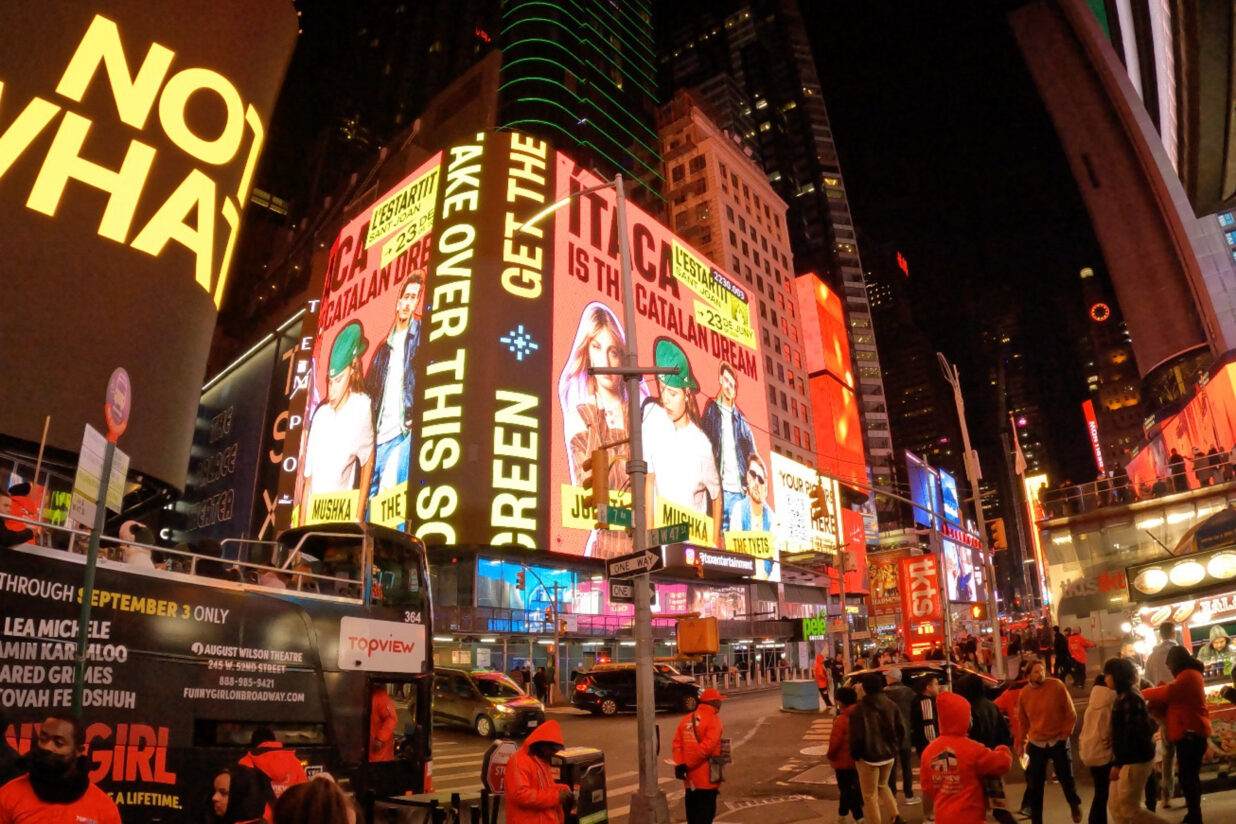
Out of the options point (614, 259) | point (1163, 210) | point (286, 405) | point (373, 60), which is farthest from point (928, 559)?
point (373, 60)

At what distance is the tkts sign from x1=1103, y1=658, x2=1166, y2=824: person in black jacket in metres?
25.0

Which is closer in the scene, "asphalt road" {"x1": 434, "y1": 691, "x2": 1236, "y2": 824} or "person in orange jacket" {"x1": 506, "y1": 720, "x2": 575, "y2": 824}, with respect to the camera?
"person in orange jacket" {"x1": 506, "y1": 720, "x2": 575, "y2": 824}

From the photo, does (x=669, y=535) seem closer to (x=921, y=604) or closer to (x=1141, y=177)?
(x=921, y=604)

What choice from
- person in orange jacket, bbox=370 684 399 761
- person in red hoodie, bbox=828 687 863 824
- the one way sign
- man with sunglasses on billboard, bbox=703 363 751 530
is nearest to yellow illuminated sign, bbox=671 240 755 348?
man with sunglasses on billboard, bbox=703 363 751 530

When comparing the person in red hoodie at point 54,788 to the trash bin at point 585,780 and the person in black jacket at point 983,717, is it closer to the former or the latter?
the trash bin at point 585,780

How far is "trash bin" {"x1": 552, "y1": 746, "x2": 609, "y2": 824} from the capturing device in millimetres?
7602

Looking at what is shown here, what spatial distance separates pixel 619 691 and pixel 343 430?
104ft

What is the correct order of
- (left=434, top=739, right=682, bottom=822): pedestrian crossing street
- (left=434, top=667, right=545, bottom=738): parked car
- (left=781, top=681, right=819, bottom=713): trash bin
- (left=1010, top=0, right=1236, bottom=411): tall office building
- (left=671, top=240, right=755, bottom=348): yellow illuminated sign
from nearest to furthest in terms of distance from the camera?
(left=434, top=739, right=682, bottom=822): pedestrian crossing street, (left=434, top=667, right=545, bottom=738): parked car, (left=781, top=681, right=819, bottom=713): trash bin, (left=1010, top=0, right=1236, bottom=411): tall office building, (left=671, top=240, right=755, bottom=348): yellow illuminated sign

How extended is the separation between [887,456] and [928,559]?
8990 cm

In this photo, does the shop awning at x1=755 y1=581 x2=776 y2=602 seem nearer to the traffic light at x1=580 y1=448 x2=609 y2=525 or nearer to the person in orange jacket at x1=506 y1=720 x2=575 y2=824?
the traffic light at x1=580 y1=448 x2=609 y2=525

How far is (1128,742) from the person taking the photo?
320 inches

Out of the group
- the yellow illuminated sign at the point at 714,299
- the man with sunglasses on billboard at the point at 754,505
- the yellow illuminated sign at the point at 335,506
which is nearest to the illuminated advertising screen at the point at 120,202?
the yellow illuminated sign at the point at 335,506

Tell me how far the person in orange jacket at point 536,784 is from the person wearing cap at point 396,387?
136ft

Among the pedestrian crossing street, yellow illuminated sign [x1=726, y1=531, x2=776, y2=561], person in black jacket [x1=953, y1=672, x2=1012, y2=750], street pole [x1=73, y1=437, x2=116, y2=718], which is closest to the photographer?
street pole [x1=73, y1=437, x2=116, y2=718]
